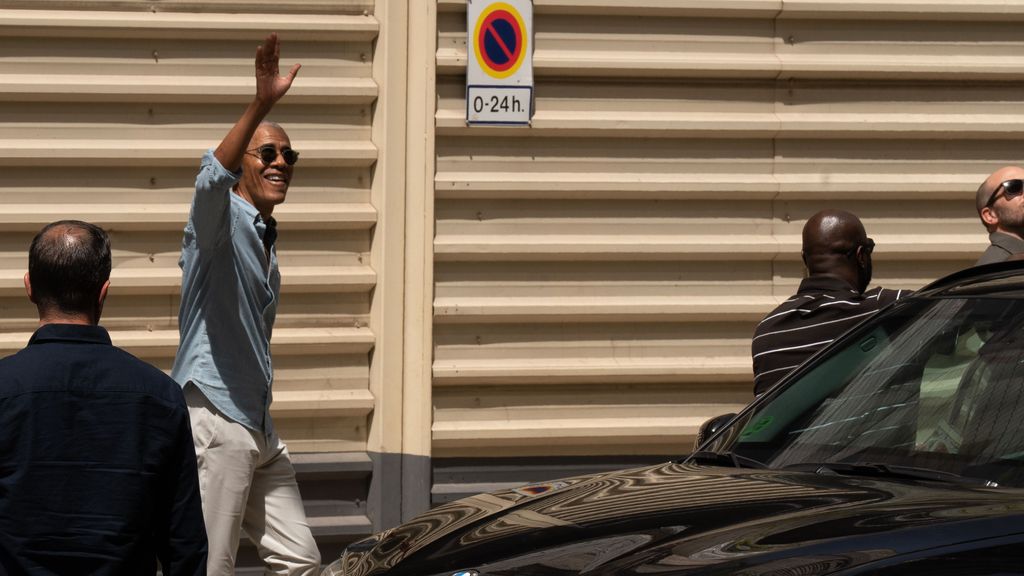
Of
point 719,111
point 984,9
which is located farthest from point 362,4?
point 984,9

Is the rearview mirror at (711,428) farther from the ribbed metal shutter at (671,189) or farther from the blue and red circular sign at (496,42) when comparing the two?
the blue and red circular sign at (496,42)

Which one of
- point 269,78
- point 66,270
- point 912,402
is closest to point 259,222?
point 269,78

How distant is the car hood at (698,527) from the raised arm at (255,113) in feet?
4.83

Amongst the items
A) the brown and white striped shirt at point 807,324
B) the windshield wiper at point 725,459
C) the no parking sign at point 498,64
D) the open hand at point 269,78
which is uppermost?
the no parking sign at point 498,64

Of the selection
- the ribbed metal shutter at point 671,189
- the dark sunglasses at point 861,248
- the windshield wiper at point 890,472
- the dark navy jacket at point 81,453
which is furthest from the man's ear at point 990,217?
the dark navy jacket at point 81,453

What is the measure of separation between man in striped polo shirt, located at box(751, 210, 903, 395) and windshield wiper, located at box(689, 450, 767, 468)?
117 cm

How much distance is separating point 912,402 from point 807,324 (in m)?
1.45

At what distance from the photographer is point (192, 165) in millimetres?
6938

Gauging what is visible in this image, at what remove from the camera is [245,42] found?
7.00m

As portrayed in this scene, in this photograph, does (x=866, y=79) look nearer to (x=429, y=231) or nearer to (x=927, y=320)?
(x=429, y=231)

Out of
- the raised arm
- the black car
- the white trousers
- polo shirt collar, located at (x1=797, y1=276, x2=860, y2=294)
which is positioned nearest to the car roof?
the black car

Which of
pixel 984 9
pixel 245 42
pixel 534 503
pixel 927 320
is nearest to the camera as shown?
pixel 534 503

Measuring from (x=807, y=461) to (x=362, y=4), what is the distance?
424cm

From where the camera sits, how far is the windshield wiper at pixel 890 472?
3.17 metres
